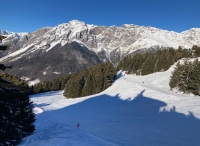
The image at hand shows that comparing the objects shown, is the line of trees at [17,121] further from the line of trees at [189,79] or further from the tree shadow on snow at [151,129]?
the line of trees at [189,79]

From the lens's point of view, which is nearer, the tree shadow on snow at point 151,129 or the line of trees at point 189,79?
the tree shadow on snow at point 151,129

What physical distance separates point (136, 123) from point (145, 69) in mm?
50349

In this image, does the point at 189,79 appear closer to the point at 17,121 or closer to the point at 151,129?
the point at 151,129

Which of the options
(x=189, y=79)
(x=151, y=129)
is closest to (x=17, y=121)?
(x=151, y=129)

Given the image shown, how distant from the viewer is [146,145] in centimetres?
1855

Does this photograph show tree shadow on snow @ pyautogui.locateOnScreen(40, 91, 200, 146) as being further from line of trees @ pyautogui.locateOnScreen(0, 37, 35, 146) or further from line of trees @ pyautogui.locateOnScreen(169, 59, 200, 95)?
line of trees @ pyautogui.locateOnScreen(169, 59, 200, 95)

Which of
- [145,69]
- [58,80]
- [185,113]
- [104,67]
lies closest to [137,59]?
[145,69]

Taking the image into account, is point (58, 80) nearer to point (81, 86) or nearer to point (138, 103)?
point (81, 86)

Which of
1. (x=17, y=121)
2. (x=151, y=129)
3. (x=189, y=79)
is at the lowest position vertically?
(x=151, y=129)

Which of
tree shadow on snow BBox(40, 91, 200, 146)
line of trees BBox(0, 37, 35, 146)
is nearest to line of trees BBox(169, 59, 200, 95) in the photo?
tree shadow on snow BBox(40, 91, 200, 146)

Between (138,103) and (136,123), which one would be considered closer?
(136,123)

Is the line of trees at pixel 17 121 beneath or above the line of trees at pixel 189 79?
beneath

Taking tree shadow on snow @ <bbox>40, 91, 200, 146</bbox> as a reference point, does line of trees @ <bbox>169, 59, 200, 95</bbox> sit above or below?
above

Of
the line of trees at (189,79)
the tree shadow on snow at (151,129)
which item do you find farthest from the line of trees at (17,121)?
the line of trees at (189,79)
